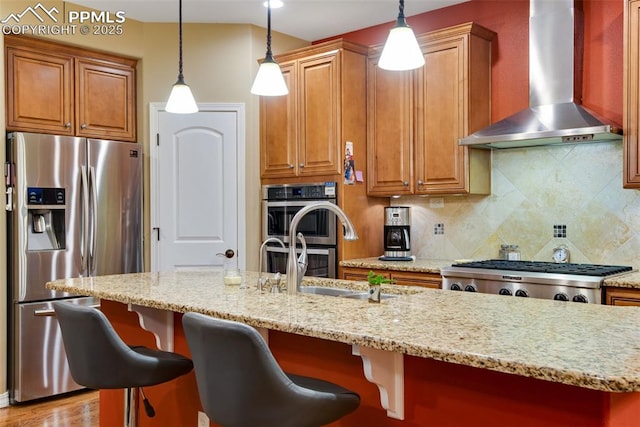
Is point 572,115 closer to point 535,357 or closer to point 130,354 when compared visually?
point 535,357

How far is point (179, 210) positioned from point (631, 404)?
12.6 ft

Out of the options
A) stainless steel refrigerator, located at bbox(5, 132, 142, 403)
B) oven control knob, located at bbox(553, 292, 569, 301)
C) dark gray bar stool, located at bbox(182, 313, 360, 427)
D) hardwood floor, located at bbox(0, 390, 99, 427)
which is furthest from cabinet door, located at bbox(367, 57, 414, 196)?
dark gray bar stool, located at bbox(182, 313, 360, 427)

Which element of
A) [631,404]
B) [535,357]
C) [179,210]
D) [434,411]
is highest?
[179,210]

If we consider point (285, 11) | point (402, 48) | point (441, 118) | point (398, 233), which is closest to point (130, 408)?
point (402, 48)

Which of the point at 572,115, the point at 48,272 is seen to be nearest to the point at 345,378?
the point at 572,115

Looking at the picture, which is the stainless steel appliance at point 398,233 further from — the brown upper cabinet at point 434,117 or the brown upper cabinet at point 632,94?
the brown upper cabinet at point 632,94

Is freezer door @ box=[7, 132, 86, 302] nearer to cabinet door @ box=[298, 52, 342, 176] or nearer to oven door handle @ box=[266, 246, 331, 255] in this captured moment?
oven door handle @ box=[266, 246, 331, 255]

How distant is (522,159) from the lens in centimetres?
404

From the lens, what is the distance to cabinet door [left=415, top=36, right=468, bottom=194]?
13.1 ft

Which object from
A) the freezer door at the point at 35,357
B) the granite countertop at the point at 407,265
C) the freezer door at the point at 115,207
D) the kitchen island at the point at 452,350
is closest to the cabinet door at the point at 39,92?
the freezer door at the point at 115,207

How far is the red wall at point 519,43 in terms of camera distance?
3.61 metres

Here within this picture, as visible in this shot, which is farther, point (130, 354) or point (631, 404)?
point (130, 354)

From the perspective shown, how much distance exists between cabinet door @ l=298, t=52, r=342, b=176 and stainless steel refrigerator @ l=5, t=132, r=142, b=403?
1.40m

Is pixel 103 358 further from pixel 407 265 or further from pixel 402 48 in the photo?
pixel 407 265
